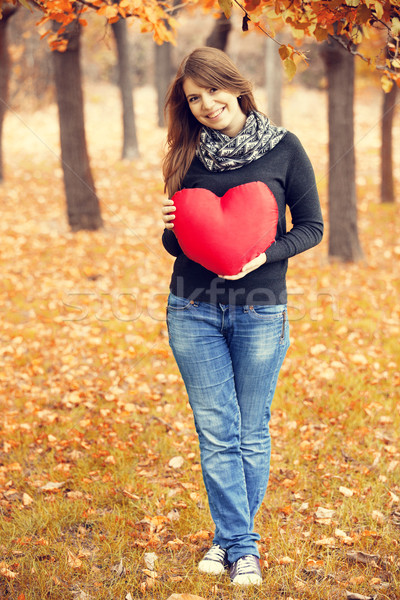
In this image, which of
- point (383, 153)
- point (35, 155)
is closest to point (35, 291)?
point (383, 153)

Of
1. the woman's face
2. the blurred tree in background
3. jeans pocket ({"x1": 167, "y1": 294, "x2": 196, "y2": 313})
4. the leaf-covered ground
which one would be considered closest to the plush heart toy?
jeans pocket ({"x1": 167, "y1": 294, "x2": 196, "y2": 313})

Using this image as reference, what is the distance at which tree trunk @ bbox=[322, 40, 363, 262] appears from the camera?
6848 millimetres

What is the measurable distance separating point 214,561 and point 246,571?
0.55ft

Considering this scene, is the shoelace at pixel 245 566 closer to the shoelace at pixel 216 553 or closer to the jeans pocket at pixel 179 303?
the shoelace at pixel 216 553

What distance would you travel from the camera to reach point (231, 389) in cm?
230

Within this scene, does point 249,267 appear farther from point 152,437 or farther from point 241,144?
point 152,437

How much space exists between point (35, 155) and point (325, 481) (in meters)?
13.7

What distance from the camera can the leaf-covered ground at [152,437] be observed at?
2496mm

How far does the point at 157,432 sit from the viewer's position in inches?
147

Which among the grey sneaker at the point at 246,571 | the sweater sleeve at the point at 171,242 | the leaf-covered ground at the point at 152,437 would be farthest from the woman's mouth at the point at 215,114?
the leaf-covered ground at the point at 152,437

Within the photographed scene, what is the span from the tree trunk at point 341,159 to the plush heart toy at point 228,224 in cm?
518

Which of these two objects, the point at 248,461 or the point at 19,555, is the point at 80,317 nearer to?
the point at 19,555

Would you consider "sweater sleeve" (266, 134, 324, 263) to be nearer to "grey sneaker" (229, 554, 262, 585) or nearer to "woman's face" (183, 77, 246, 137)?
"woman's face" (183, 77, 246, 137)

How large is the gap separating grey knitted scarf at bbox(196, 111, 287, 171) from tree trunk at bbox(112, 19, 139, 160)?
11.1 metres
